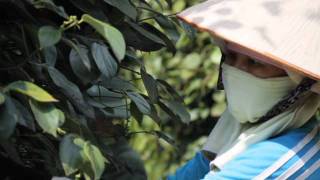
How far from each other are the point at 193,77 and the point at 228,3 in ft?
9.65

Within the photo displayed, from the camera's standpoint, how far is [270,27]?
178cm

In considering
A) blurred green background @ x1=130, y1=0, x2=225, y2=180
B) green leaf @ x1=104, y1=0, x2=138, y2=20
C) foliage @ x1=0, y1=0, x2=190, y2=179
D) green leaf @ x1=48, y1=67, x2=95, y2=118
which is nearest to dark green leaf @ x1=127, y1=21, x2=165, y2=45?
foliage @ x1=0, y1=0, x2=190, y2=179

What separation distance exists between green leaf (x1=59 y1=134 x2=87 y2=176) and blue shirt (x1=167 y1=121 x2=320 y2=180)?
15.7 inches

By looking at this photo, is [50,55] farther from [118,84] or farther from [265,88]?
[265,88]

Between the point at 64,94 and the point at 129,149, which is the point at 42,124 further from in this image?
the point at 129,149

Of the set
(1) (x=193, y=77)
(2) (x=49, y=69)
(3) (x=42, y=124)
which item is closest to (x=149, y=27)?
(2) (x=49, y=69)

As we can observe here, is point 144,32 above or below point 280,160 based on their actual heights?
above

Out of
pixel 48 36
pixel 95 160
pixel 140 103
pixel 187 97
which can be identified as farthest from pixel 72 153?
pixel 187 97

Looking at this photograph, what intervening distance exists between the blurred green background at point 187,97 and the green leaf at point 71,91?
9.38ft

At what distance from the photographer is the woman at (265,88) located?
1.76 meters

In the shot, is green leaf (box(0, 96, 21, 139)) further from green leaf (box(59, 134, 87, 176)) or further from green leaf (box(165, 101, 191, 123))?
green leaf (box(165, 101, 191, 123))

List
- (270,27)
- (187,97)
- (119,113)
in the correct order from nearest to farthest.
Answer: (270,27)
(119,113)
(187,97)

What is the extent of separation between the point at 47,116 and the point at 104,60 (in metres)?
0.23

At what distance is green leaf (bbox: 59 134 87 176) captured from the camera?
1467 millimetres
